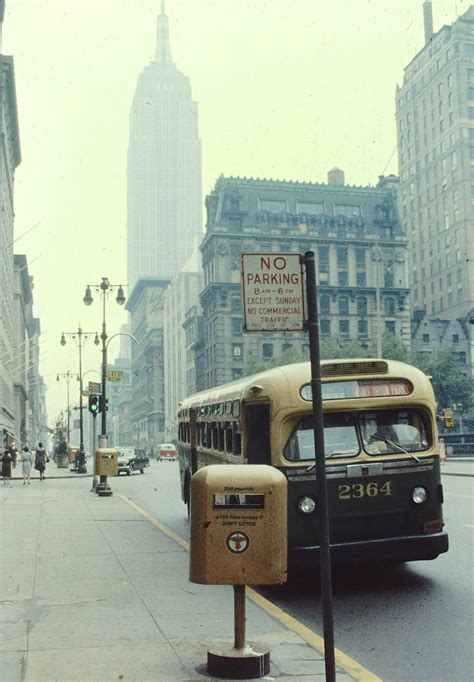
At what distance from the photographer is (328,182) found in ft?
365

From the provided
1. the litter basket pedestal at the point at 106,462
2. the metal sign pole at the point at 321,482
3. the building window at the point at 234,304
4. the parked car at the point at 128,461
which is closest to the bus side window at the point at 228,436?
the metal sign pole at the point at 321,482

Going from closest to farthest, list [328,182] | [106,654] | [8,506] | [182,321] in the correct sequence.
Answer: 1. [106,654]
2. [8,506]
3. [328,182]
4. [182,321]

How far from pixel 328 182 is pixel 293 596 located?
346 feet

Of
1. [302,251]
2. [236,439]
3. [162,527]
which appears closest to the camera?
[236,439]

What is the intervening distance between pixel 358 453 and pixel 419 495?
878 mm

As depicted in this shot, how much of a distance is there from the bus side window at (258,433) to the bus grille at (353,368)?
809 millimetres

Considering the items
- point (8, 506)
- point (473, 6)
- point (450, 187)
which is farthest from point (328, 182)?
point (8, 506)

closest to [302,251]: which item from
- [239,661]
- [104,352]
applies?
[104,352]

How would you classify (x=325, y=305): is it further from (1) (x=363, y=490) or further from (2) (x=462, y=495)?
(1) (x=363, y=490)

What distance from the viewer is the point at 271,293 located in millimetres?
5562

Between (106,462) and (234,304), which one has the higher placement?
(234,304)

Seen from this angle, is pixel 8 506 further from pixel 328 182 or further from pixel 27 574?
pixel 328 182

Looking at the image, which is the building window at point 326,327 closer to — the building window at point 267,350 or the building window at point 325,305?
the building window at point 325,305

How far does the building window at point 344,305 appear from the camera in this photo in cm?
9694
